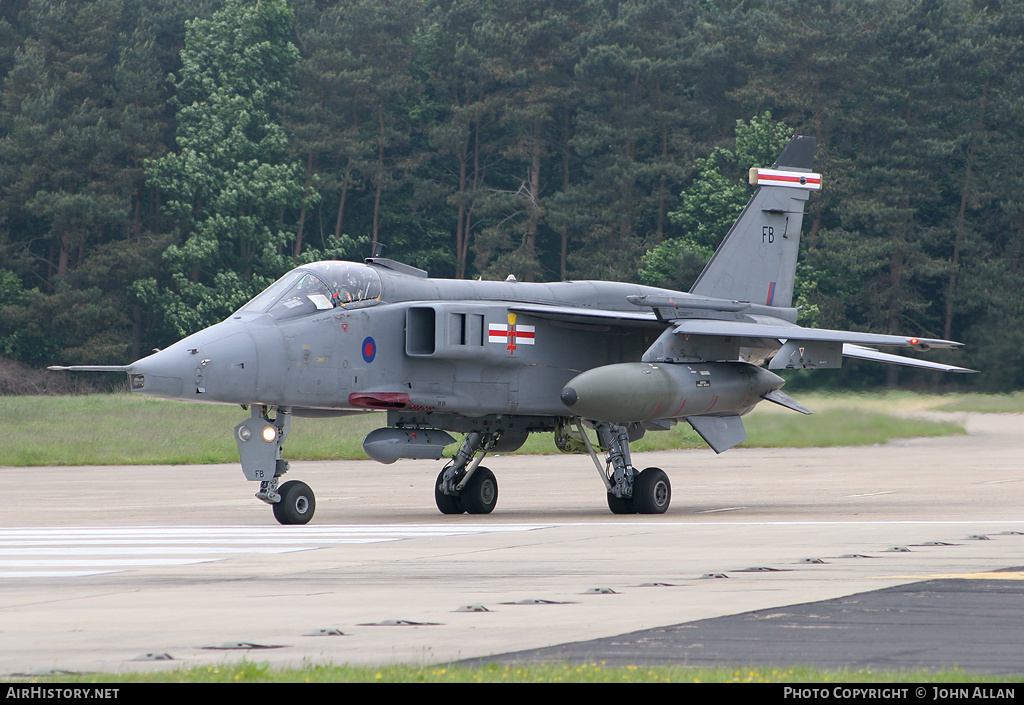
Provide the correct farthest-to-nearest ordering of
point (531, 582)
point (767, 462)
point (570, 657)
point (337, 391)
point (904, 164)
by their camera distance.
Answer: point (904, 164)
point (767, 462)
point (337, 391)
point (531, 582)
point (570, 657)

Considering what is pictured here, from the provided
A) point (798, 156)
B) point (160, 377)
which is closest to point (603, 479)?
point (160, 377)

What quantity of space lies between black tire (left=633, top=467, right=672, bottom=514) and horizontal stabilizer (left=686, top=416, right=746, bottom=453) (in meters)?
1.24

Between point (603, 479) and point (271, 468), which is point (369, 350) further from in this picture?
point (603, 479)

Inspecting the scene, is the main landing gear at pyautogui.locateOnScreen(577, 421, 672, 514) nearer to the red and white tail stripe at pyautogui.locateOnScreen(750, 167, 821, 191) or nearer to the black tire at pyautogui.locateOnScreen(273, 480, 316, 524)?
the black tire at pyautogui.locateOnScreen(273, 480, 316, 524)

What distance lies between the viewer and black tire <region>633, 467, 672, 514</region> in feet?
53.2

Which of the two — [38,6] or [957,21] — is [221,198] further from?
[957,21]

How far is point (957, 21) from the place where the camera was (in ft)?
189

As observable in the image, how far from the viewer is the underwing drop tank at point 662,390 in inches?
600

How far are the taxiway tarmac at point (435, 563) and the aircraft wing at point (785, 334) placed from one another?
82.3 inches

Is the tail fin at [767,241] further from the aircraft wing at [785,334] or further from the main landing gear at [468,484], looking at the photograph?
the main landing gear at [468,484]

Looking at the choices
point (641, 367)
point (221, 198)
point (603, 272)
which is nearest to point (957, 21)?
point (603, 272)

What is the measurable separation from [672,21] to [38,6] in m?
30.5

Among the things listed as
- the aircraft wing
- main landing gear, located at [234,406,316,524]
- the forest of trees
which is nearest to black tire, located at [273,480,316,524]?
main landing gear, located at [234,406,316,524]

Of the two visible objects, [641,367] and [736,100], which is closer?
[641,367]
